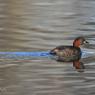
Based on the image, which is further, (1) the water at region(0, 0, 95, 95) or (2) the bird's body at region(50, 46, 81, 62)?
(2) the bird's body at region(50, 46, 81, 62)

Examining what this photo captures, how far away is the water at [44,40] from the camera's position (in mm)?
6052

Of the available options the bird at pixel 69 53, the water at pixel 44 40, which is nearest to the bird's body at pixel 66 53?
the bird at pixel 69 53

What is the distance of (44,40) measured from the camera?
7.88 meters

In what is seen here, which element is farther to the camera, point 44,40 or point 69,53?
point 44,40

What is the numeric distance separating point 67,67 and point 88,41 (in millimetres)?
1123

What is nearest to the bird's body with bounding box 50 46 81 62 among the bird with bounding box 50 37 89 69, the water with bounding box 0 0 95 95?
the bird with bounding box 50 37 89 69

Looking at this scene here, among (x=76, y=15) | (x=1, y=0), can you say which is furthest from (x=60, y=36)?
(x=1, y=0)

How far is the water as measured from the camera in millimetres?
6052

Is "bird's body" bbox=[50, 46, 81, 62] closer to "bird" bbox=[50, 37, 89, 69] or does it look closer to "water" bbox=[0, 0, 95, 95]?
"bird" bbox=[50, 37, 89, 69]

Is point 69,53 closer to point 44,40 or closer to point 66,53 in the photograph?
point 66,53

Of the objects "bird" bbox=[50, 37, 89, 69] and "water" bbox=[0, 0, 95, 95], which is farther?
"bird" bbox=[50, 37, 89, 69]

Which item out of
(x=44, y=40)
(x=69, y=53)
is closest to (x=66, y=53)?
(x=69, y=53)

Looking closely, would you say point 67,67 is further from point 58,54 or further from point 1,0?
point 1,0

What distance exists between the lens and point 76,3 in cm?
1117
